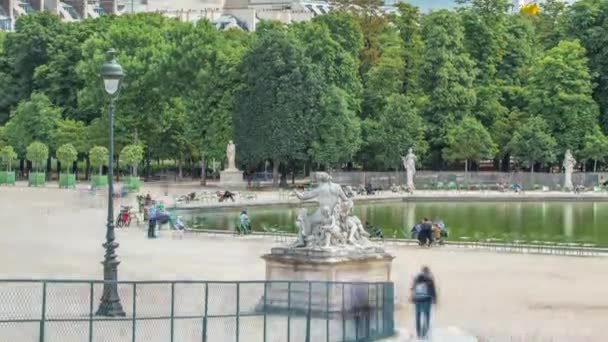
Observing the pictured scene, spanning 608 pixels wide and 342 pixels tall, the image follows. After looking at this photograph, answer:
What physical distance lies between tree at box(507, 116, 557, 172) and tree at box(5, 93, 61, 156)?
111 feet

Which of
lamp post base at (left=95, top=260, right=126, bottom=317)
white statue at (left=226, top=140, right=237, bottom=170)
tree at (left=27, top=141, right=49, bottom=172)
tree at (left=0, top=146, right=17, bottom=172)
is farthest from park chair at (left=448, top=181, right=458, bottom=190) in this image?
lamp post base at (left=95, top=260, right=126, bottom=317)

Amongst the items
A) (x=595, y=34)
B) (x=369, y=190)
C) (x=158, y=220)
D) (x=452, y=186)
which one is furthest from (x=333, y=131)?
(x=158, y=220)

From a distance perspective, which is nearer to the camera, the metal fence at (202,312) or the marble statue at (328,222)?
the metal fence at (202,312)

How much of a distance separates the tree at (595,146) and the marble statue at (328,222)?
6567cm

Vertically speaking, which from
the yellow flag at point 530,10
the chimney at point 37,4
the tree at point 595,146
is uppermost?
the chimney at point 37,4

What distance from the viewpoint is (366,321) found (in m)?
21.0

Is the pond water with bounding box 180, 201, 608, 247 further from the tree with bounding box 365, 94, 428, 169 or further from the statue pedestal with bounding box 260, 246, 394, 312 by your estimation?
the statue pedestal with bounding box 260, 246, 394, 312

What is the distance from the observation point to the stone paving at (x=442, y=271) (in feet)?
80.6

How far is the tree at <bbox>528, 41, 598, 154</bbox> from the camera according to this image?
90250 millimetres

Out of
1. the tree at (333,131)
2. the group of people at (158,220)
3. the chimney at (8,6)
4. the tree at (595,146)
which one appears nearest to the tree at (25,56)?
the tree at (333,131)

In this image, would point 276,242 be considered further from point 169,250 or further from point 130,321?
point 130,321

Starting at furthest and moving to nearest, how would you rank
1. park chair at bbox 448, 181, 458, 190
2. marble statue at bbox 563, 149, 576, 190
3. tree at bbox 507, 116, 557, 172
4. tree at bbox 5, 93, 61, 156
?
tree at bbox 5, 93, 61, 156 < tree at bbox 507, 116, 557, 172 < marble statue at bbox 563, 149, 576, 190 < park chair at bbox 448, 181, 458, 190

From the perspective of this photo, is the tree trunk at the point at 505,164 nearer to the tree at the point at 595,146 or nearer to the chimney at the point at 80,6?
the tree at the point at 595,146

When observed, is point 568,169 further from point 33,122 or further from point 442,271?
point 442,271
